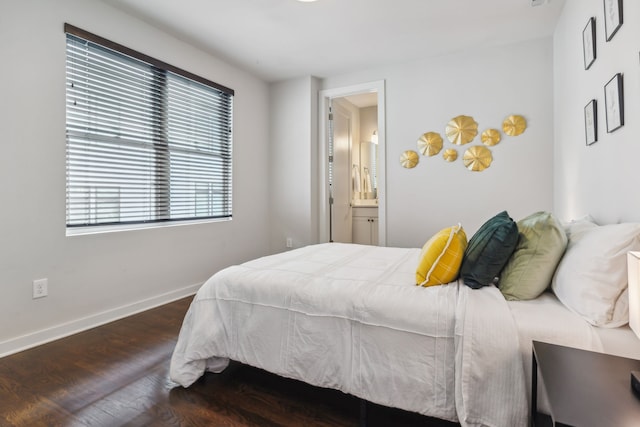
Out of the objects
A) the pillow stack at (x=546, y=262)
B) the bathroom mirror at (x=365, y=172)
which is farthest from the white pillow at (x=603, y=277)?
the bathroom mirror at (x=365, y=172)

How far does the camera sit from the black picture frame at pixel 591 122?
6.25 ft

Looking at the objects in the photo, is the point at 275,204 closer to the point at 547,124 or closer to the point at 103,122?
the point at 103,122

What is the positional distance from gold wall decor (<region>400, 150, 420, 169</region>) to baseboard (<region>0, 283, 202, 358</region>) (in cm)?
277

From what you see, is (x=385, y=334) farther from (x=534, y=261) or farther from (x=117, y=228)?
(x=117, y=228)

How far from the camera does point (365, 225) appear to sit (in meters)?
4.79

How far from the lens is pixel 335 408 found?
5.08ft

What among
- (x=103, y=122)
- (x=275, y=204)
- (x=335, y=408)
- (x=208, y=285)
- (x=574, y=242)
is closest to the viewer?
(x=574, y=242)

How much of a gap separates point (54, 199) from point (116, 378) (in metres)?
1.38

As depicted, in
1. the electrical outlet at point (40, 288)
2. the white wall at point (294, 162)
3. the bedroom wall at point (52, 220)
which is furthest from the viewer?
the white wall at point (294, 162)

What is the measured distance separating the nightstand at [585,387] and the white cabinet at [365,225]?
3.68 meters

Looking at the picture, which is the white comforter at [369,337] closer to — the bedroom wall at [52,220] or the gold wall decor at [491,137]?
the bedroom wall at [52,220]

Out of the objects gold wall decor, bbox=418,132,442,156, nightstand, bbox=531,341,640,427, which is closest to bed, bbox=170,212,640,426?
nightstand, bbox=531,341,640,427

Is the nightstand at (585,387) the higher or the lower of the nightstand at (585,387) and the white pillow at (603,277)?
the lower

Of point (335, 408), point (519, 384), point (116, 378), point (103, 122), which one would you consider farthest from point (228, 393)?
point (103, 122)
